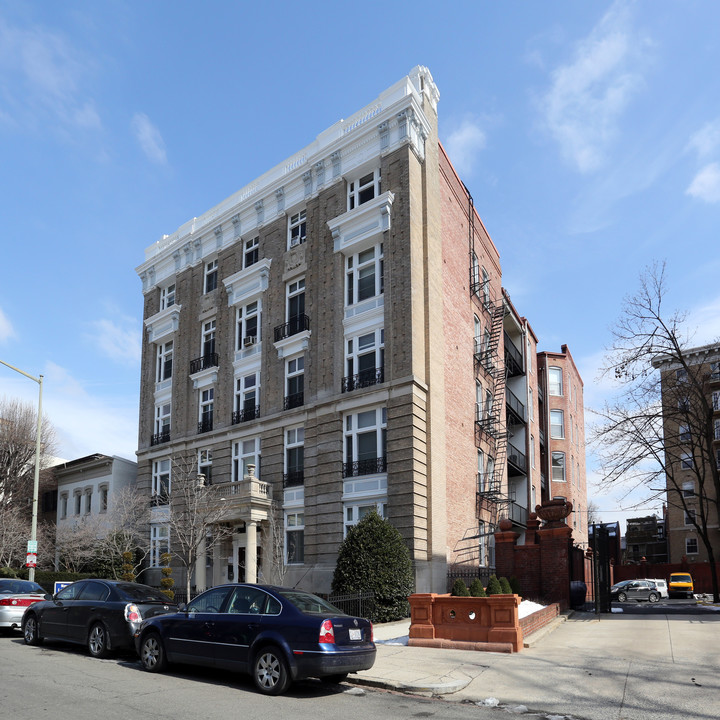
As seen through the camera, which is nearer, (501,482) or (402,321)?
(402,321)

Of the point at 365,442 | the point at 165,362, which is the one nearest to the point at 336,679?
the point at 365,442

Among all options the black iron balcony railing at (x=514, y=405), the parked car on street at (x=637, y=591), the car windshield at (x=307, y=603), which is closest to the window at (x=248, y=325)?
the black iron balcony railing at (x=514, y=405)

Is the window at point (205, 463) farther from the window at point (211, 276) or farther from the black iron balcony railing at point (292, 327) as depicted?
the window at point (211, 276)

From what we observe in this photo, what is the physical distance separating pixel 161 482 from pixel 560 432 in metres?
29.8

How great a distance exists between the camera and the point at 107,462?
43.5 meters

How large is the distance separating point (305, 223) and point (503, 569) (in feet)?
58.3

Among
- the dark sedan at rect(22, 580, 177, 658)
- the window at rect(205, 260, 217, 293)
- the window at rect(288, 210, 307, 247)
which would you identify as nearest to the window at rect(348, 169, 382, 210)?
the window at rect(288, 210, 307, 247)

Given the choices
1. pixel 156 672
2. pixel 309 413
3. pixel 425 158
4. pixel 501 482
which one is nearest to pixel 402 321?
pixel 309 413

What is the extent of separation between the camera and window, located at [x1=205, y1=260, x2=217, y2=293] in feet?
125

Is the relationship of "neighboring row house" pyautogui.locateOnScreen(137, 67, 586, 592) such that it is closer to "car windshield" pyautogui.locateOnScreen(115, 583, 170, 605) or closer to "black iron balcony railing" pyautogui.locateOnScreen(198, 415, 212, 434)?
"black iron balcony railing" pyautogui.locateOnScreen(198, 415, 212, 434)

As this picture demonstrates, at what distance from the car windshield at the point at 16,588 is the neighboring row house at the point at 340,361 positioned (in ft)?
32.1

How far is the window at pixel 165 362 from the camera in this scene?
40250 mm

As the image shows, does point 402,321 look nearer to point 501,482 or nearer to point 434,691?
point 501,482

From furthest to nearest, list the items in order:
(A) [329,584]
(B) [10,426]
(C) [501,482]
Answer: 1. (B) [10,426]
2. (C) [501,482]
3. (A) [329,584]
